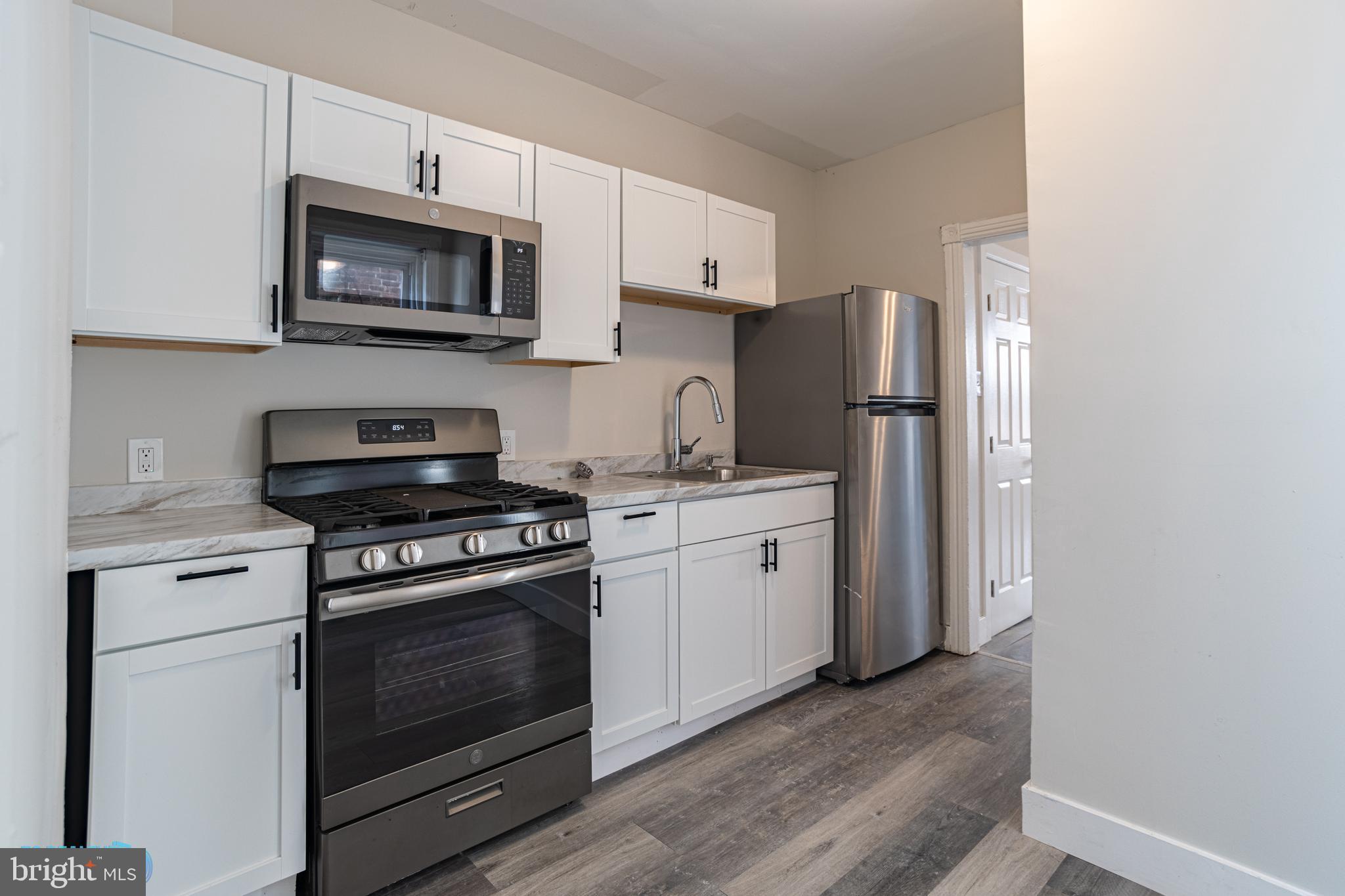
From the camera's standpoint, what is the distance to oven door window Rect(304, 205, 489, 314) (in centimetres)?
184

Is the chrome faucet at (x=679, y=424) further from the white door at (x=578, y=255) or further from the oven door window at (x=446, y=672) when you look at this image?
the oven door window at (x=446, y=672)

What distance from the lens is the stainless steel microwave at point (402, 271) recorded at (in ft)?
5.97

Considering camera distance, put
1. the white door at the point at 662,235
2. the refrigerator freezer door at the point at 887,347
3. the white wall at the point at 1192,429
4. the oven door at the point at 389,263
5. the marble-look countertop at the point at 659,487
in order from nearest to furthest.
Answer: the white wall at the point at 1192,429
the oven door at the point at 389,263
the marble-look countertop at the point at 659,487
the white door at the point at 662,235
the refrigerator freezer door at the point at 887,347

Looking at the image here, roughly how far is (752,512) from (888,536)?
77 centimetres

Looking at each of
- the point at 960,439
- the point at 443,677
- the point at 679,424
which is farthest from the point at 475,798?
the point at 960,439

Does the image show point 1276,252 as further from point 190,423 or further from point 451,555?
point 190,423

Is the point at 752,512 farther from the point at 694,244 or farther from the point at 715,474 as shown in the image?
the point at 694,244

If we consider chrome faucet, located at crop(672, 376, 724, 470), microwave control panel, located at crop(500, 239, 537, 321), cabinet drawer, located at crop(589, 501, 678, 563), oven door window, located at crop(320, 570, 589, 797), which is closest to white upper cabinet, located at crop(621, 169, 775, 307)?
chrome faucet, located at crop(672, 376, 724, 470)

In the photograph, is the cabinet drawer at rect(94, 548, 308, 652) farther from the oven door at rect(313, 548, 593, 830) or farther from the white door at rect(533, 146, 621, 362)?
the white door at rect(533, 146, 621, 362)

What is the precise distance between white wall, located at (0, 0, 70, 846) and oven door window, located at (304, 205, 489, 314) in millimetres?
911

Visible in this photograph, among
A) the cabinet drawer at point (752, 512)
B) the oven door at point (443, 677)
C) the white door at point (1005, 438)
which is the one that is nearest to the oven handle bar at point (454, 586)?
the oven door at point (443, 677)

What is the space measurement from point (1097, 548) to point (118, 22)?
2.71 m

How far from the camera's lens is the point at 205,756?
147 cm

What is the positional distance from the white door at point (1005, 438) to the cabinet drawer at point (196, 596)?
310 centimetres
